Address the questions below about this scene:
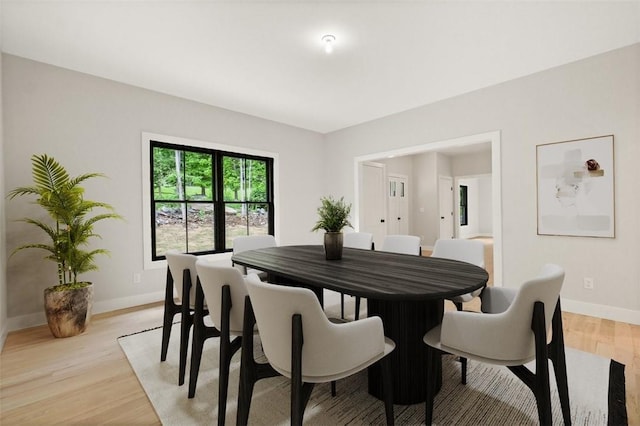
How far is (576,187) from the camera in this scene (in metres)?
3.30

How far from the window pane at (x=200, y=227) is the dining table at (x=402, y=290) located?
2.61 meters

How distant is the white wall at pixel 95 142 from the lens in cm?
307

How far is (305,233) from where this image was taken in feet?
19.0

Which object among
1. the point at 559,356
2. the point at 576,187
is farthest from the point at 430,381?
the point at 576,187

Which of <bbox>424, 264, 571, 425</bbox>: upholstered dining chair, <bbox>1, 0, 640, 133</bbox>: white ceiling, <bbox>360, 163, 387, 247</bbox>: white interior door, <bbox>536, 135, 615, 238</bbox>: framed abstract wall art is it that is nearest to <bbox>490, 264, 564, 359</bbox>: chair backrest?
<bbox>424, 264, 571, 425</bbox>: upholstered dining chair

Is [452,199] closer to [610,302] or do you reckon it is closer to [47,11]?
[610,302]

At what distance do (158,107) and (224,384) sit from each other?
371 centimetres

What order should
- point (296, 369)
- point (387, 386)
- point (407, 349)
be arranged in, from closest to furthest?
point (296, 369) < point (387, 386) < point (407, 349)

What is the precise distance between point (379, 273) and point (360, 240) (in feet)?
5.54

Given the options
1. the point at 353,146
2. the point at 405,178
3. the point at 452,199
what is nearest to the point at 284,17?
the point at 353,146

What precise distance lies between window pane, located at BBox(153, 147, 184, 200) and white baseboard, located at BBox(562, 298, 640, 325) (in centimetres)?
496

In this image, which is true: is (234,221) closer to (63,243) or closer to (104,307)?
(104,307)

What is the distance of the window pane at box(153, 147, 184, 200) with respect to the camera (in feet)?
13.3

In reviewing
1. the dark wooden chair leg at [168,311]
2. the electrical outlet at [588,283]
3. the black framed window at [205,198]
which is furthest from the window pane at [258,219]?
the electrical outlet at [588,283]
